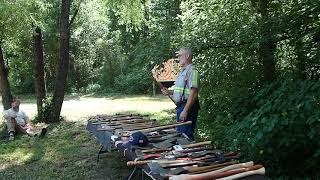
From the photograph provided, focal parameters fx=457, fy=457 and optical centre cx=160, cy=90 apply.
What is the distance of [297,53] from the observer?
21.0ft

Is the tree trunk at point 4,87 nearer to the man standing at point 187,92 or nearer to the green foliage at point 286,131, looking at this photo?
the man standing at point 187,92

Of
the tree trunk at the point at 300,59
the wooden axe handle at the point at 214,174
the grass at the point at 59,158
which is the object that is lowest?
the grass at the point at 59,158

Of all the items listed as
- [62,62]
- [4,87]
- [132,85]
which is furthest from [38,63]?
[132,85]

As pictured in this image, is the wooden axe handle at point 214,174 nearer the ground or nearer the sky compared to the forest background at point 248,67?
nearer the ground

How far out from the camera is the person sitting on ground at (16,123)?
10750 mm

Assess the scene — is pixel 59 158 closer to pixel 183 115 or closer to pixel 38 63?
pixel 183 115

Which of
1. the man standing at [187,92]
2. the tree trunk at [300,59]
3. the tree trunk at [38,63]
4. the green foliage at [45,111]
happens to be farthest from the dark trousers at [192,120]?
the tree trunk at [38,63]

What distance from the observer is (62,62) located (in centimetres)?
1224

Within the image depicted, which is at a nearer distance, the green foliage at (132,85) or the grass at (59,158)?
the grass at (59,158)

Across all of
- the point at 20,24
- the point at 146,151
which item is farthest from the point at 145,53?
the point at 20,24

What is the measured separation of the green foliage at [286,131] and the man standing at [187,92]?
72cm

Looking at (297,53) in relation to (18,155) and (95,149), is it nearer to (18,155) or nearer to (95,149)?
A: (95,149)

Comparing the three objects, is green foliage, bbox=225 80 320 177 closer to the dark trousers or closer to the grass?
the dark trousers

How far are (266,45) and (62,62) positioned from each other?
7.00 m
